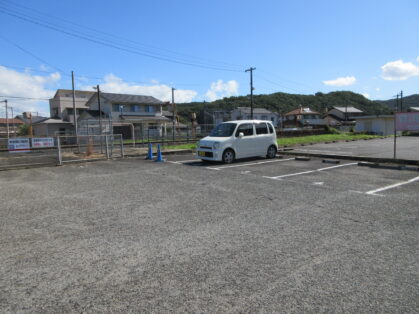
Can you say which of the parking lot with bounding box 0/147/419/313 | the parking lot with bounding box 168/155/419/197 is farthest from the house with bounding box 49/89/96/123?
the parking lot with bounding box 0/147/419/313

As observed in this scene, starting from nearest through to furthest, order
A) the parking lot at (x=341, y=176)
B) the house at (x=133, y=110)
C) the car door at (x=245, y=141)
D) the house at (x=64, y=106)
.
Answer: the parking lot at (x=341, y=176)
the car door at (x=245, y=141)
the house at (x=133, y=110)
the house at (x=64, y=106)

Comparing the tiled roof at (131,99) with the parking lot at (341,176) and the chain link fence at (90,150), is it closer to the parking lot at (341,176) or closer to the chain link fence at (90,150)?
the chain link fence at (90,150)

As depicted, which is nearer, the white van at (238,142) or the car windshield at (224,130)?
the white van at (238,142)

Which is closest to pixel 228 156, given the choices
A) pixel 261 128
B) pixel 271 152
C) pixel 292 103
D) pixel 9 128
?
Answer: pixel 261 128

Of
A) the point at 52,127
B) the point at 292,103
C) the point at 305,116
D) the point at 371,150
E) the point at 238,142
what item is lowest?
the point at 371,150

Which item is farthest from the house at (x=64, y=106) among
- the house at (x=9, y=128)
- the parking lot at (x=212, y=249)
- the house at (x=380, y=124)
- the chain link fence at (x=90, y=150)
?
the house at (x=380, y=124)

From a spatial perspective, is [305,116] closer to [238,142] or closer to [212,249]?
[238,142]

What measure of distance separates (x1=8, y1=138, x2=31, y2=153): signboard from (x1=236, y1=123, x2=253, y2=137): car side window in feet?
29.6

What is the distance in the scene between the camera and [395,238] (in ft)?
12.1

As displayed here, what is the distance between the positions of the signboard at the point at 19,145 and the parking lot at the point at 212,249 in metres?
5.86

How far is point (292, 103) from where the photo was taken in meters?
93.7

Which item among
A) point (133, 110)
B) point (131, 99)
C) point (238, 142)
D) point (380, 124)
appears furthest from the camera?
point (133, 110)

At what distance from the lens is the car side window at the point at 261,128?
12297 mm

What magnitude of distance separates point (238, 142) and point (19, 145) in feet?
30.4
